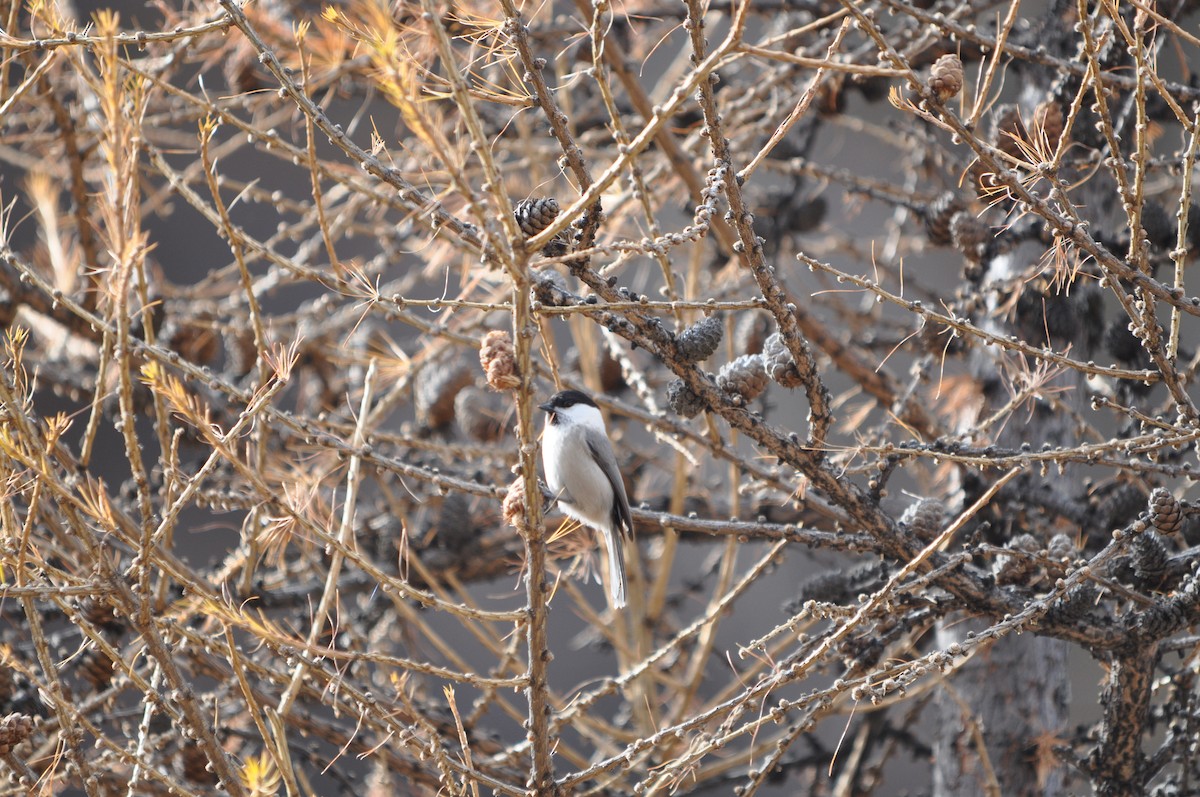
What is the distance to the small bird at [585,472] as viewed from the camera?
233 centimetres

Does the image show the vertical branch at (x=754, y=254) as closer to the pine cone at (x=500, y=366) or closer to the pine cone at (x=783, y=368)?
the pine cone at (x=783, y=368)

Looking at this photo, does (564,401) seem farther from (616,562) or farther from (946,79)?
(946,79)

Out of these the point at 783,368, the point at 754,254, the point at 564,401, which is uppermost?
the point at 754,254

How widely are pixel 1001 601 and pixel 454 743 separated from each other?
1222 millimetres

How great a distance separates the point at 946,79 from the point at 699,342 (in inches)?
20.1

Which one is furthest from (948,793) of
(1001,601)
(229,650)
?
(229,650)

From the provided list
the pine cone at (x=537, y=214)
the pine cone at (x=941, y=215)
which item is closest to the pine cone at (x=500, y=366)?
the pine cone at (x=537, y=214)

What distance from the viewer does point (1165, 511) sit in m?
1.62

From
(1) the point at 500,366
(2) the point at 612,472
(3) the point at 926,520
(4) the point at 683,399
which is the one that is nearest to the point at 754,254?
(4) the point at 683,399

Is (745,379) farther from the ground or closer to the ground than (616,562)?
farther from the ground

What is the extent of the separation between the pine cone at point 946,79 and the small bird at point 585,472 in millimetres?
1003

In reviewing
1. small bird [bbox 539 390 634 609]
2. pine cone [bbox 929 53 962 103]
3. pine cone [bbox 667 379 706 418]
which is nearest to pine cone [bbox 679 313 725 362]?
pine cone [bbox 667 379 706 418]

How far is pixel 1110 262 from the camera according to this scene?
4.84 feet

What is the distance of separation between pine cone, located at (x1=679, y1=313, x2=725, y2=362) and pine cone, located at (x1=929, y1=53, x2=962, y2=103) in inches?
18.2
